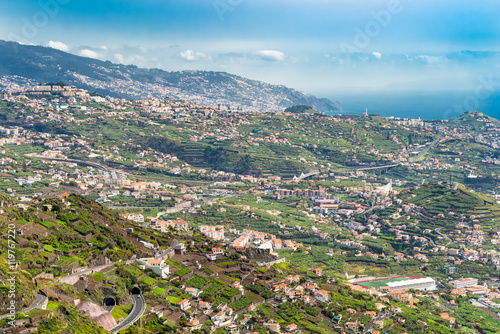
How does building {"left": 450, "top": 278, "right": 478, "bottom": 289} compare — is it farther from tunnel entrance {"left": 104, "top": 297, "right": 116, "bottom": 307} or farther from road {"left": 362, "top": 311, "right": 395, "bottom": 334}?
tunnel entrance {"left": 104, "top": 297, "right": 116, "bottom": 307}

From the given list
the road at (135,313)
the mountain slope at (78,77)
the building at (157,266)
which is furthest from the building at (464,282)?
the mountain slope at (78,77)

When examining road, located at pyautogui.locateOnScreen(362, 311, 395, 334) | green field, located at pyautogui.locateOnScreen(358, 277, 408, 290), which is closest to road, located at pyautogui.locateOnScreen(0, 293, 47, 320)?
road, located at pyautogui.locateOnScreen(362, 311, 395, 334)

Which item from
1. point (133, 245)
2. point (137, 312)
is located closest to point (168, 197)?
point (133, 245)

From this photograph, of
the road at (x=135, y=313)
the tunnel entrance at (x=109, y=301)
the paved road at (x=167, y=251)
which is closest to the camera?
the road at (x=135, y=313)

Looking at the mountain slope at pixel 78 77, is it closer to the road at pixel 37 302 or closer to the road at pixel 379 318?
the road at pixel 379 318

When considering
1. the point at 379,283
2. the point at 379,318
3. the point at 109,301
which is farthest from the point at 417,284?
the point at 109,301

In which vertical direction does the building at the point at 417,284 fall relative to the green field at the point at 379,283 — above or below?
above
